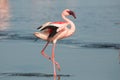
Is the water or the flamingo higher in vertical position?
the flamingo

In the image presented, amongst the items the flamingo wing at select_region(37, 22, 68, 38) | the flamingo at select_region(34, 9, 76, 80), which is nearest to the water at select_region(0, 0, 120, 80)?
the flamingo at select_region(34, 9, 76, 80)

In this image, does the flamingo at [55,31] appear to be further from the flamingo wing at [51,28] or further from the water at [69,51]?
the water at [69,51]

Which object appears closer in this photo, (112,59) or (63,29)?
(63,29)

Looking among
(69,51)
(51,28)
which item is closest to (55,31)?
(51,28)

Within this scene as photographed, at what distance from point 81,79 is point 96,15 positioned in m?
16.8

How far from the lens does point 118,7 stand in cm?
3259

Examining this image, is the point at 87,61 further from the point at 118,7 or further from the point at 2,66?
the point at 118,7

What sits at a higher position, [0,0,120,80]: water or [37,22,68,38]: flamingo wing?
[37,22,68,38]: flamingo wing

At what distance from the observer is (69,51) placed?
1550 centimetres

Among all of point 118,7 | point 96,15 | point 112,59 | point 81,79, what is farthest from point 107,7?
point 81,79

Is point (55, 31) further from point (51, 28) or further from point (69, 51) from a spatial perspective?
point (69, 51)

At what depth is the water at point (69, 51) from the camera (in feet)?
39.4

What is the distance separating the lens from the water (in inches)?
473

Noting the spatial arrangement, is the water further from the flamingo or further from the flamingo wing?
the flamingo wing
